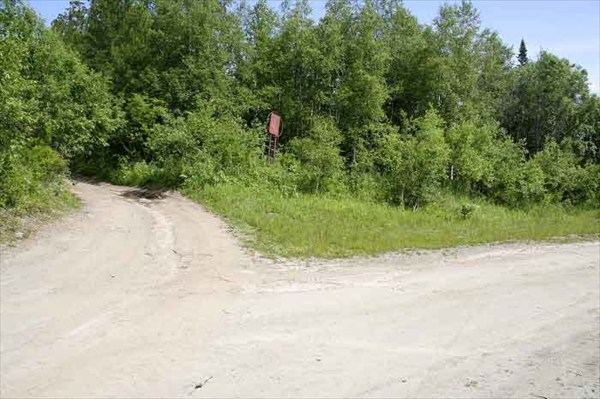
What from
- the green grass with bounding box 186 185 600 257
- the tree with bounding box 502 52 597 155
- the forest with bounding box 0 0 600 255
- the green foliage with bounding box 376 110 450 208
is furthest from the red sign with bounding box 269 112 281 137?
the tree with bounding box 502 52 597 155

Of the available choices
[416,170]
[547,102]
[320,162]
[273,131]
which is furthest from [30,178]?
[547,102]

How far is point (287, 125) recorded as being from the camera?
86.1ft

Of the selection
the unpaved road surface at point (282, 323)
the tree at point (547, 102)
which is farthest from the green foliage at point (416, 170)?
the tree at point (547, 102)

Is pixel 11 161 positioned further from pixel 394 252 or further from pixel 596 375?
pixel 596 375

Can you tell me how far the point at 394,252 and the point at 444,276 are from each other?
205 centimetres

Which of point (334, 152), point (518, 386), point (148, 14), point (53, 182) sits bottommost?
point (518, 386)

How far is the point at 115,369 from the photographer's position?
5555 mm

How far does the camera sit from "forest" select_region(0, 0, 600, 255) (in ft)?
50.0

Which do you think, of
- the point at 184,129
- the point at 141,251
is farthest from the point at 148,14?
the point at 141,251

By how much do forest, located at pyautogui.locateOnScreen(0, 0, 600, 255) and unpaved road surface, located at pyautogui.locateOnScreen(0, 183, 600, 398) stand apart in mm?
2387

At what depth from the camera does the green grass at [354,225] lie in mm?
12312

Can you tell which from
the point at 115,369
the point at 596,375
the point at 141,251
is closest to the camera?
the point at 115,369

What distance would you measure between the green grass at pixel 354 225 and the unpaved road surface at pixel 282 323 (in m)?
1.12

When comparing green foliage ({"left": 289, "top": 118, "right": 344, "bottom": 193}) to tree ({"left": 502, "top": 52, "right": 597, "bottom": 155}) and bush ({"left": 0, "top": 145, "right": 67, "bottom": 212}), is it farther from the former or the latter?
tree ({"left": 502, "top": 52, "right": 597, "bottom": 155})
